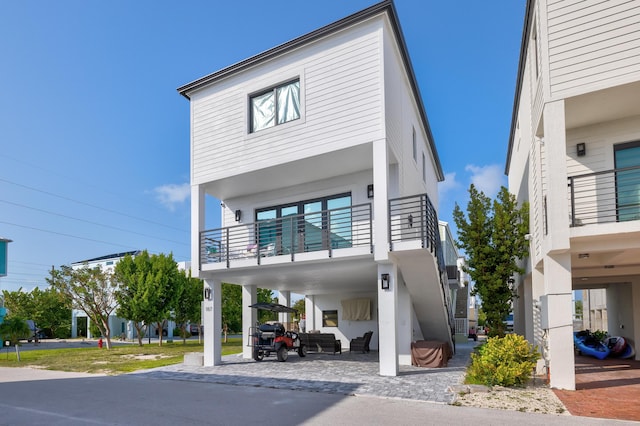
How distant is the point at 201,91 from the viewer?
1616 centimetres

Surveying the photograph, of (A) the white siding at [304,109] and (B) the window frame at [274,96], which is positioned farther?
(B) the window frame at [274,96]

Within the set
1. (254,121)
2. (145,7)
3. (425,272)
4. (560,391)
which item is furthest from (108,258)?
(560,391)

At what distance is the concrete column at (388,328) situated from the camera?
11820mm

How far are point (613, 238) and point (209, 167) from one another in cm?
1178

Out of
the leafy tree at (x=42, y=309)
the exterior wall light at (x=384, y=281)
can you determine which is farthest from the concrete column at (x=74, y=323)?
the exterior wall light at (x=384, y=281)

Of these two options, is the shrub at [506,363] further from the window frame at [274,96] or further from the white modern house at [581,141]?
the window frame at [274,96]

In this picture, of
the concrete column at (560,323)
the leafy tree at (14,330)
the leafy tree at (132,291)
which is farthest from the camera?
the leafy tree at (132,291)

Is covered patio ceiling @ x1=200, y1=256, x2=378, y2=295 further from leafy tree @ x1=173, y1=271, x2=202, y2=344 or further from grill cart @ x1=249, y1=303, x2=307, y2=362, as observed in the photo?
leafy tree @ x1=173, y1=271, x2=202, y2=344

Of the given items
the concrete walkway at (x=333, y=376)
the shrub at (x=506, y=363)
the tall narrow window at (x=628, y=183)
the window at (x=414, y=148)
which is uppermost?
the window at (x=414, y=148)

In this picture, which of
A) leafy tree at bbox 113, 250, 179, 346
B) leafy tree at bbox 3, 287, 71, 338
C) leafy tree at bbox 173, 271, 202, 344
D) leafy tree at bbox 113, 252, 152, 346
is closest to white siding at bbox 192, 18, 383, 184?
leafy tree at bbox 113, 250, 179, 346

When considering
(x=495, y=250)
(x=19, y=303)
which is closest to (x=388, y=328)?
(x=495, y=250)

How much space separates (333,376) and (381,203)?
4.80 metres

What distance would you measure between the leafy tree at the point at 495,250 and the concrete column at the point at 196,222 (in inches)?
351

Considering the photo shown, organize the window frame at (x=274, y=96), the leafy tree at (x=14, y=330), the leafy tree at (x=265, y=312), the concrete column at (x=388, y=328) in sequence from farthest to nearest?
the leafy tree at (x=265, y=312) → the leafy tree at (x=14, y=330) → the window frame at (x=274, y=96) → the concrete column at (x=388, y=328)
